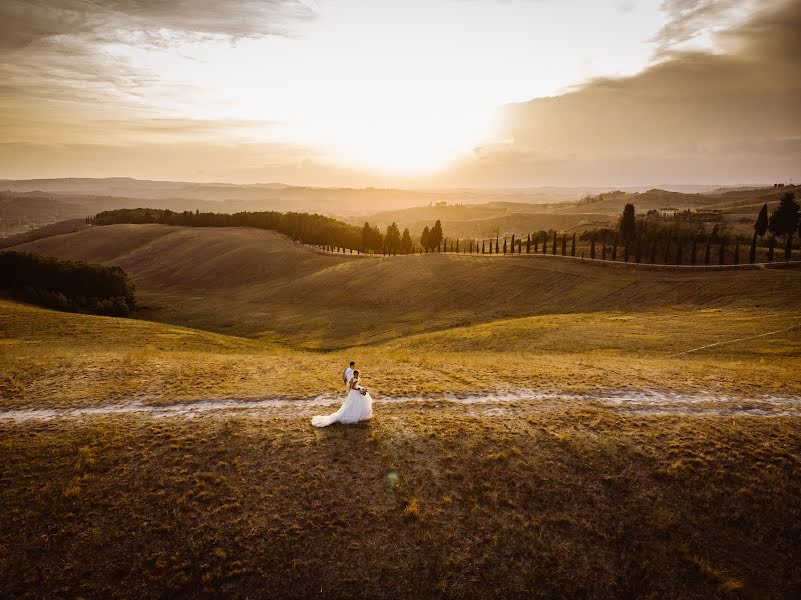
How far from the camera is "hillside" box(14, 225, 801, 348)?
2648 inches

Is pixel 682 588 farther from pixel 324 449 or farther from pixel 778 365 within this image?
pixel 778 365

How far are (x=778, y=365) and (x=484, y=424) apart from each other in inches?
1054

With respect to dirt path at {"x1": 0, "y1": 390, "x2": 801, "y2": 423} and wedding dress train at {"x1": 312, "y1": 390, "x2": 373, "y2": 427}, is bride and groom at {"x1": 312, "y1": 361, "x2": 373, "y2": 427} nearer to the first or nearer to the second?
wedding dress train at {"x1": 312, "y1": 390, "x2": 373, "y2": 427}

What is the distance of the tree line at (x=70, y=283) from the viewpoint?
77.2 meters

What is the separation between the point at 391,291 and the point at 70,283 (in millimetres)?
61230

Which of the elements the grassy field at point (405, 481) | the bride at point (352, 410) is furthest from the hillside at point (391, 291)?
the bride at point (352, 410)

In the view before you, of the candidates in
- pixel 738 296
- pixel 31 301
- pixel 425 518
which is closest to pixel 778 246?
pixel 738 296

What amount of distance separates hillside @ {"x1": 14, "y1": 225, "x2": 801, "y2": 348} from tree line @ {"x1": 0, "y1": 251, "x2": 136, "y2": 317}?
7.67 metres

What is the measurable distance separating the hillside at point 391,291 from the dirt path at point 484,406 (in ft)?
133

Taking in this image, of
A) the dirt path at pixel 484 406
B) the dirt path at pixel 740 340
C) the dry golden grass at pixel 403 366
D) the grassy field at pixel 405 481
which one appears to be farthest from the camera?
the dirt path at pixel 740 340

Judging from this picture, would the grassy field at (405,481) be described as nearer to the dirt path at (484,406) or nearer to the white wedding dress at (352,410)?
the dirt path at (484,406)

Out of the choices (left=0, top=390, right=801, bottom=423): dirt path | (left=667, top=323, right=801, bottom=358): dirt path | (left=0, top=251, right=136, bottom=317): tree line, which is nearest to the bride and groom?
A: (left=0, top=390, right=801, bottom=423): dirt path

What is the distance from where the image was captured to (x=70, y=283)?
82625mm

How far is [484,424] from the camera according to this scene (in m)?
21.1
